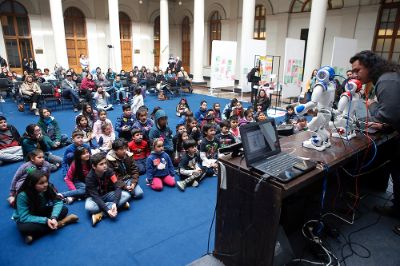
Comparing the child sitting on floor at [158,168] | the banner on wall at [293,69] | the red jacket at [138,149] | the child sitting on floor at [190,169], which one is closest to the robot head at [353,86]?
the child sitting on floor at [190,169]

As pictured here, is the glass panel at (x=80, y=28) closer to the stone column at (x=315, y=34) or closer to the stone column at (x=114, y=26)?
the stone column at (x=114, y=26)

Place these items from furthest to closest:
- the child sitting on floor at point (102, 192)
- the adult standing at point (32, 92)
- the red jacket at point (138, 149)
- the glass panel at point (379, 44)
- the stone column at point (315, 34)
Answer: the glass panel at point (379, 44)
the stone column at point (315, 34)
the adult standing at point (32, 92)
the red jacket at point (138, 149)
the child sitting on floor at point (102, 192)

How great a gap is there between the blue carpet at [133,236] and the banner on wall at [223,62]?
7602mm

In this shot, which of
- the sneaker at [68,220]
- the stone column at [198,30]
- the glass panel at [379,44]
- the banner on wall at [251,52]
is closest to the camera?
the sneaker at [68,220]

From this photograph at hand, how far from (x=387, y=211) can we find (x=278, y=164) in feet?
6.30

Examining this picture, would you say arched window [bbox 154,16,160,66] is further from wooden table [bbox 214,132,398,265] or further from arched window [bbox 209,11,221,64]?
wooden table [bbox 214,132,398,265]

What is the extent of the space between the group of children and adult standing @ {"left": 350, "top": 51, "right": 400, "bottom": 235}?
238cm

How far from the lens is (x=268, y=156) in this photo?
74.9 inches

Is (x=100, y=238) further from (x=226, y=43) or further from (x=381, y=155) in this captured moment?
(x=226, y=43)

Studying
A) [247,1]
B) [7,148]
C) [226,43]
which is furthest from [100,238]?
[247,1]

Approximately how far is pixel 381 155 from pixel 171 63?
12501 millimetres

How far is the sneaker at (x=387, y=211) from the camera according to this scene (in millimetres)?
2811

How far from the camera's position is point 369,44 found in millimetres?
10906

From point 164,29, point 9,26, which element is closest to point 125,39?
point 164,29
